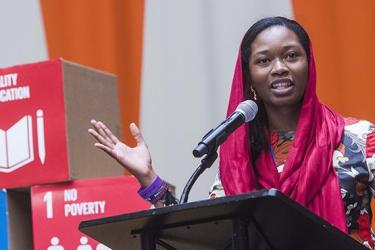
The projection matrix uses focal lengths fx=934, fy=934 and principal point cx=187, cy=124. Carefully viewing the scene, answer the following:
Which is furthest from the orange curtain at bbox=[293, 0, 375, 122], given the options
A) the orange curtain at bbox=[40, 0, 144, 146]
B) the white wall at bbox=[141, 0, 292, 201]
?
the orange curtain at bbox=[40, 0, 144, 146]

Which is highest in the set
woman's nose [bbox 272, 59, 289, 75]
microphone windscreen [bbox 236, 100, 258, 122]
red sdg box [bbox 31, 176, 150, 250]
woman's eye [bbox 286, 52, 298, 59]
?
woman's eye [bbox 286, 52, 298, 59]

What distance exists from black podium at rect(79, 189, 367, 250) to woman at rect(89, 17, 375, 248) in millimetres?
286

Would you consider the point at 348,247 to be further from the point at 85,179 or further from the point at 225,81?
the point at 225,81

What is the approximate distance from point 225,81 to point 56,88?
0.81 m

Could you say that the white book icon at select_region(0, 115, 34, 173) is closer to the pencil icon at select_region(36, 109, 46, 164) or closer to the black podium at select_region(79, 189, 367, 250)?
the pencil icon at select_region(36, 109, 46, 164)

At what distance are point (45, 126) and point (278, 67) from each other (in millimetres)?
982

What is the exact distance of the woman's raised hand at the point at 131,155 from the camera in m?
1.91

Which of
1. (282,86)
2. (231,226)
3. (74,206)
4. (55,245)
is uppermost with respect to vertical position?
(282,86)

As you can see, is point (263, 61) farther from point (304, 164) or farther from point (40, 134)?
point (40, 134)

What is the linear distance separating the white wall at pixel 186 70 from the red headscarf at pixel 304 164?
1.30m

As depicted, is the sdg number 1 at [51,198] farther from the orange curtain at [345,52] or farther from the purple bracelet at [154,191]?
the orange curtain at [345,52]

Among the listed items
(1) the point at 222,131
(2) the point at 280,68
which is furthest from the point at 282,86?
(1) the point at 222,131

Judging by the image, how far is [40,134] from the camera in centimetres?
270

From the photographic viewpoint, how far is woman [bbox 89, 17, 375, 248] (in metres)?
1.85
